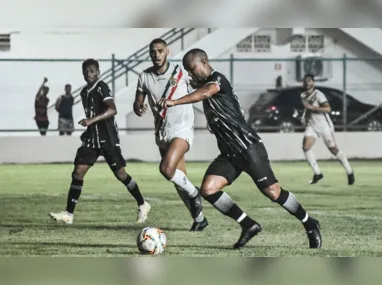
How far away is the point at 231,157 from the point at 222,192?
0.61 ft

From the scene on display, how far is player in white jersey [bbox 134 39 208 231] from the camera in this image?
5.46m

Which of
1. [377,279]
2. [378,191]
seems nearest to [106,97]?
[377,279]

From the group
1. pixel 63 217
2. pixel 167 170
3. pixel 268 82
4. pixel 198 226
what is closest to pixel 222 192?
pixel 167 170

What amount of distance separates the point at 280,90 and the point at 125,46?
3.39 metres

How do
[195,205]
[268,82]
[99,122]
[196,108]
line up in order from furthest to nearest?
[268,82] → [196,108] → [99,122] → [195,205]

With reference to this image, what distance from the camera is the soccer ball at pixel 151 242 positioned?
498cm

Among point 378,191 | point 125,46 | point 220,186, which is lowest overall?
point 378,191

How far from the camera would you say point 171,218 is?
20.4ft

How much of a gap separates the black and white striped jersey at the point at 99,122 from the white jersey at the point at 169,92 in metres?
0.35

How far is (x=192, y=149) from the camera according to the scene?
938cm

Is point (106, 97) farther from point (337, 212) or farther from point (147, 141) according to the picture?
point (147, 141)

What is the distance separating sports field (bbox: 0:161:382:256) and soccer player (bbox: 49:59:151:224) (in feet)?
0.72

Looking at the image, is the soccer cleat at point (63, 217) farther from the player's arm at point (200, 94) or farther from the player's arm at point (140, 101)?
the player's arm at point (200, 94)

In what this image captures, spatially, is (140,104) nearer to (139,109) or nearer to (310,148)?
(139,109)
